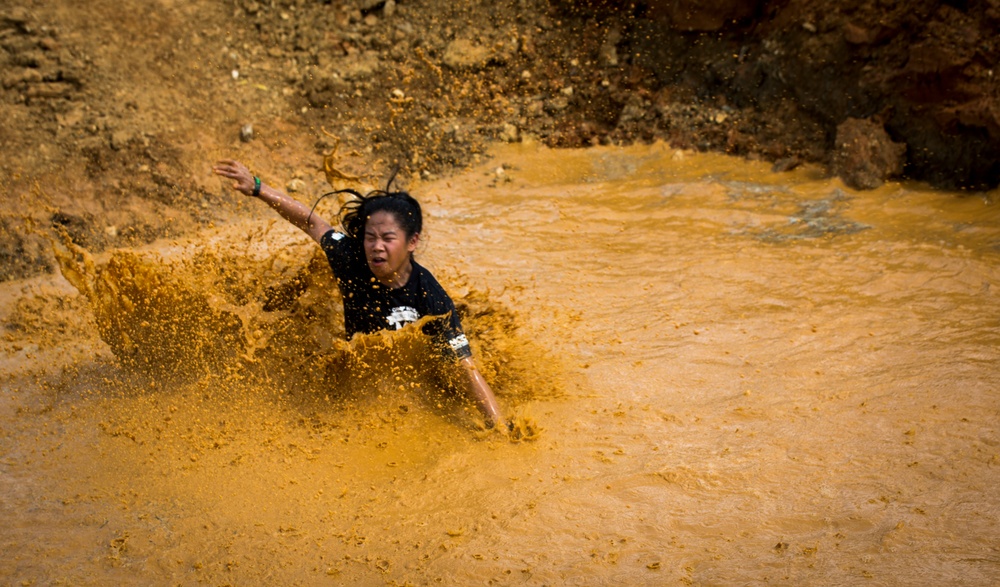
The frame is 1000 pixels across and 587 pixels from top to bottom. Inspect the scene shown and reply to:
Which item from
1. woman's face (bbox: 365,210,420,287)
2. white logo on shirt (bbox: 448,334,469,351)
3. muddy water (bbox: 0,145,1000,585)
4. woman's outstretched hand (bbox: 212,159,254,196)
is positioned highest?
woman's outstretched hand (bbox: 212,159,254,196)

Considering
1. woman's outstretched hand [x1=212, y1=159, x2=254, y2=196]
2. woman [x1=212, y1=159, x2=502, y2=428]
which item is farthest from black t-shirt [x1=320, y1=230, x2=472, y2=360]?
woman's outstretched hand [x1=212, y1=159, x2=254, y2=196]

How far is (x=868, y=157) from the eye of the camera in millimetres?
A: 5949

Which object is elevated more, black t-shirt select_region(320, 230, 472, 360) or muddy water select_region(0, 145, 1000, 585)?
black t-shirt select_region(320, 230, 472, 360)

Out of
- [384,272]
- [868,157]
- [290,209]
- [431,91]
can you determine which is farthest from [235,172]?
[868,157]

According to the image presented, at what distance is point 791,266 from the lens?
4.92 metres

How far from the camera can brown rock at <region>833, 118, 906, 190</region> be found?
5926 mm

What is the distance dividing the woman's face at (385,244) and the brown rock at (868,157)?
4.00 meters

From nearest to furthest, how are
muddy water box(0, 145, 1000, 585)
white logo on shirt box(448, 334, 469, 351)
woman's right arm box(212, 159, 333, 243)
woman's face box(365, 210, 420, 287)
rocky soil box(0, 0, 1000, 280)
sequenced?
muddy water box(0, 145, 1000, 585)
woman's face box(365, 210, 420, 287)
white logo on shirt box(448, 334, 469, 351)
woman's right arm box(212, 159, 333, 243)
rocky soil box(0, 0, 1000, 280)

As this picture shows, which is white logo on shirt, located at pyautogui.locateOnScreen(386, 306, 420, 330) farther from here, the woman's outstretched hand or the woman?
the woman's outstretched hand

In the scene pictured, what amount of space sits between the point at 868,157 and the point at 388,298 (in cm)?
419

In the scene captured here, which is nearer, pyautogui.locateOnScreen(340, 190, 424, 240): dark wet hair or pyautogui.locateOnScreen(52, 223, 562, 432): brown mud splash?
pyautogui.locateOnScreen(340, 190, 424, 240): dark wet hair

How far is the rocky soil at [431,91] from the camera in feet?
19.2

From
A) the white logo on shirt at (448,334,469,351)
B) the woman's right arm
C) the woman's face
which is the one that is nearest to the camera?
the woman's face

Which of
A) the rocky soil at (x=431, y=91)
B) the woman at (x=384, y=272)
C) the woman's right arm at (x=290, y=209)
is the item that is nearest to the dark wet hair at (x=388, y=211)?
the woman at (x=384, y=272)
